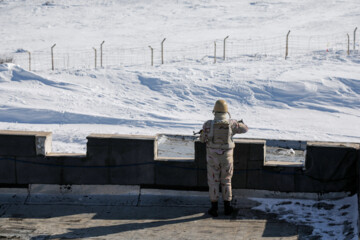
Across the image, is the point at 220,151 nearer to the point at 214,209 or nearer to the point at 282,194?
the point at 214,209

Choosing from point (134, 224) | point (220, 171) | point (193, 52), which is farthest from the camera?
point (193, 52)

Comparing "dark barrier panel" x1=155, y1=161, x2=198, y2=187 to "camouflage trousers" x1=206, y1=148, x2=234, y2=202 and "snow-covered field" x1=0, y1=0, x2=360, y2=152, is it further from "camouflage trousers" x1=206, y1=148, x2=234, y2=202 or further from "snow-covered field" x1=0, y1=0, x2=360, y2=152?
"snow-covered field" x1=0, y1=0, x2=360, y2=152

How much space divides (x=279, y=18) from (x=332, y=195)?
2907 centimetres

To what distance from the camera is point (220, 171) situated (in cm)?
897

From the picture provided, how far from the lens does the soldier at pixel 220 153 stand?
8.88 meters

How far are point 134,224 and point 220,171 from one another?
58.8 inches

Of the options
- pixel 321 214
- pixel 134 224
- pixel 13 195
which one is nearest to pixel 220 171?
pixel 134 224

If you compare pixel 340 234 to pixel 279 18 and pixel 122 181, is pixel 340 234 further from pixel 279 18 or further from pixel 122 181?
pixel 279 18

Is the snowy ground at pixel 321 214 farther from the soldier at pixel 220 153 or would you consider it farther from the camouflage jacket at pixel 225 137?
the camouflage jacket at pixel 225 137

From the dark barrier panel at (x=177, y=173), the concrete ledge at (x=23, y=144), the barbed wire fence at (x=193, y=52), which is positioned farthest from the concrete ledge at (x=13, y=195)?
the barbed wire fence at (x=193, y=52)

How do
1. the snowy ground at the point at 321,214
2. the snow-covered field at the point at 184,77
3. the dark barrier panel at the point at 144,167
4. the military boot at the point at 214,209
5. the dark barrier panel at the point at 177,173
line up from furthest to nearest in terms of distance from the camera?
the snow-covered field at the point at 184,77
the dark barrier panel at the point at 177,173
the dark barrier panel at the point at 144,167
the military boot at the point at 214,209
the snowy ground at the point at 321,214

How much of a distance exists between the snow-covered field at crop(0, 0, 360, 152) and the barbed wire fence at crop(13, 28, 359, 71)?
61 millimetres

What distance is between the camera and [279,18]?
122ft

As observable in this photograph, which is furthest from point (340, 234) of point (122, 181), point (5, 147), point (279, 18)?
point (279, 18)
